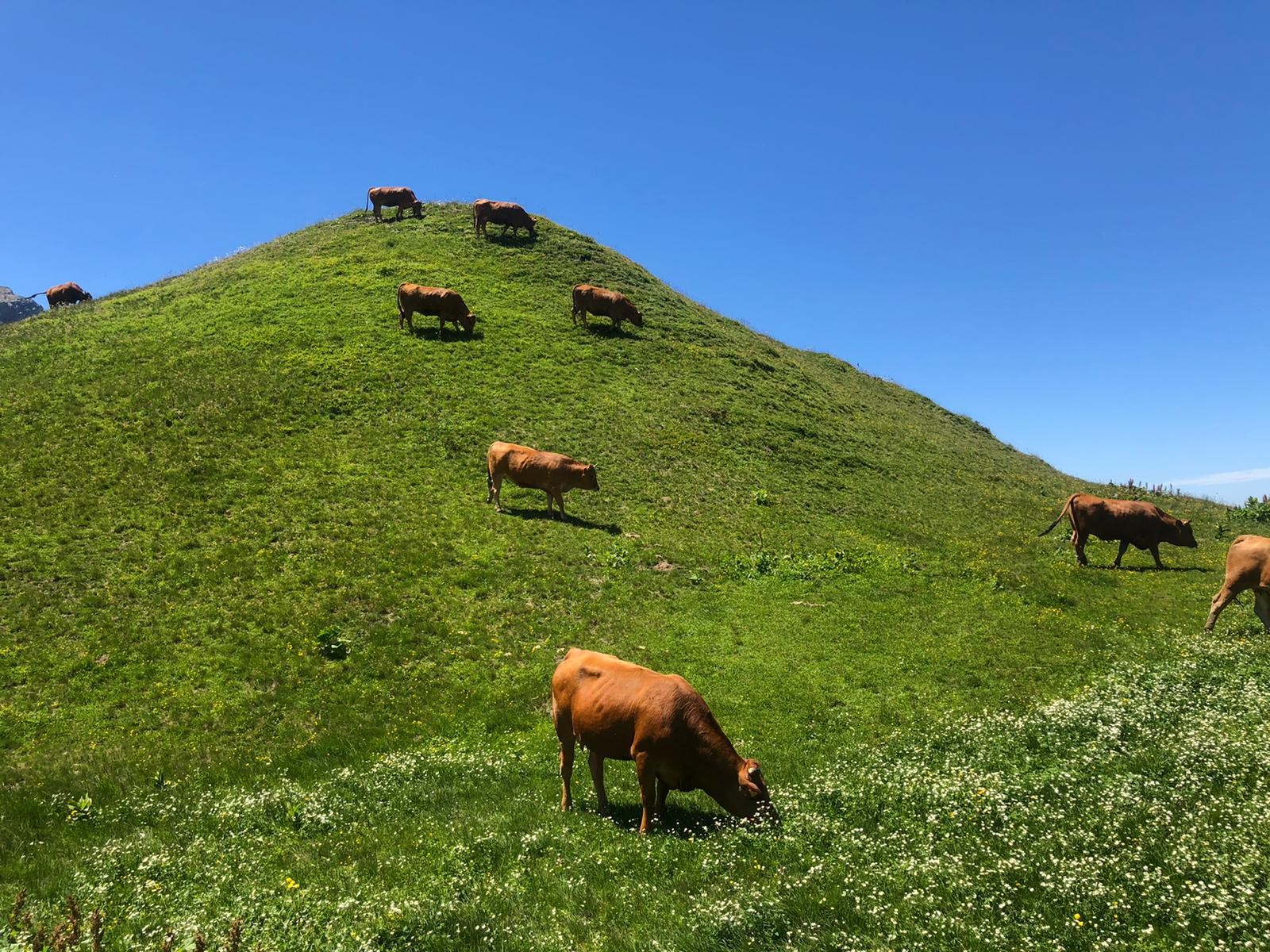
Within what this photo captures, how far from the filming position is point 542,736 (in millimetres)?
14484

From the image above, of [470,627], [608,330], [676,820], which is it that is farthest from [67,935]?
[608,330]

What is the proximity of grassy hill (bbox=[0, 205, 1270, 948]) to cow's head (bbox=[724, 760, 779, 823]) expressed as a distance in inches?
20.2

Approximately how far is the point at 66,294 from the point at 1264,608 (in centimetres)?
8119

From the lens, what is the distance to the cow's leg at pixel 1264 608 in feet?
57.6

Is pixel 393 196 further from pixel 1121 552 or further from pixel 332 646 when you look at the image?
pixel 1121 552

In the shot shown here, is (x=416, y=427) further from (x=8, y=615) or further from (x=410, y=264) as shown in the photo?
(x=410, y=264)

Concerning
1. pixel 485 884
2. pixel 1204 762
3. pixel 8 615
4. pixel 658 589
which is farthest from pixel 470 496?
pixel 1204 762

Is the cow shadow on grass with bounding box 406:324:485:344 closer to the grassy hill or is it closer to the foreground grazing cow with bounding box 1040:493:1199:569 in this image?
the grassy hill

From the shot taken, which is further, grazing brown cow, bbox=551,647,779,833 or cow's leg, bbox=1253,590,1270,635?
cow's leg, bbox=1253,590,1270,635

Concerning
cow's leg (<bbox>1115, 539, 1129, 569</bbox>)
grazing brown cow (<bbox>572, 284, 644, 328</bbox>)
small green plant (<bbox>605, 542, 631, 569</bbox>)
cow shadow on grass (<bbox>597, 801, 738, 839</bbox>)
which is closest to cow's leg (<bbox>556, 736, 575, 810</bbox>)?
cow shadow on grass (<bbox>597, 801, 738, 839</bbox>)

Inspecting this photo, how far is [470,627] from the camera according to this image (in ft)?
63.3

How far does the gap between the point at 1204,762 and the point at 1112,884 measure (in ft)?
14.0

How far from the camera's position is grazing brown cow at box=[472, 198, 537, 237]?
5903cm

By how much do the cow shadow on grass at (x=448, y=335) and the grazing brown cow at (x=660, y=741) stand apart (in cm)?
3427
